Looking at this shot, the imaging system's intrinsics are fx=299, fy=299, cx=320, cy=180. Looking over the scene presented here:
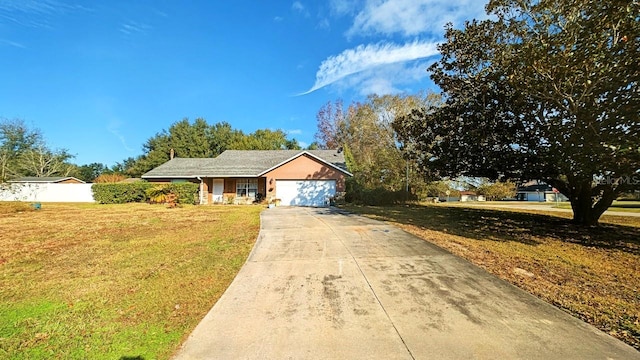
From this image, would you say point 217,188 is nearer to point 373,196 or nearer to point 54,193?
point 373,196

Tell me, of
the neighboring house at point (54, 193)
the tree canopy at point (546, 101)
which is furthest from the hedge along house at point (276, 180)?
the neighboring house at point (54, 193)

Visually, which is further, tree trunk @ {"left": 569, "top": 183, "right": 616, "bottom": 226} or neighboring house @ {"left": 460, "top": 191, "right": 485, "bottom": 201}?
neighboring house @ {"left": 460, "top": 191, "right": 485, "bottom": 201}

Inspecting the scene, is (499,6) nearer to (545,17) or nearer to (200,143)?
(545,17)

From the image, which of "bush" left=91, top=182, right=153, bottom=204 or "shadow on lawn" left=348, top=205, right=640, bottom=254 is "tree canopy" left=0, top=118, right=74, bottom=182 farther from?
"shadow on lawn" left=348, top=205, right=640, bottom=254

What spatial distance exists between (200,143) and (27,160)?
22.9 meters

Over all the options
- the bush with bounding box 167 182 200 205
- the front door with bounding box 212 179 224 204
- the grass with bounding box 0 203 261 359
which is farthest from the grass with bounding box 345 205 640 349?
the front door with bounding box 212 179 224 204

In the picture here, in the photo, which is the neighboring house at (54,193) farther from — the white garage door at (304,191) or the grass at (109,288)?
the grass at (109,288)

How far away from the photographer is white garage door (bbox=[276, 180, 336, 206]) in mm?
22234

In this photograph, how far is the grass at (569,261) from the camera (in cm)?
400

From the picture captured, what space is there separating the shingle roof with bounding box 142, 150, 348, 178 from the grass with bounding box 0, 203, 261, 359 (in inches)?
526

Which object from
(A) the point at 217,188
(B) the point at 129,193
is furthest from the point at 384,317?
(B) the point at 129,193

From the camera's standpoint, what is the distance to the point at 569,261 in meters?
6.55

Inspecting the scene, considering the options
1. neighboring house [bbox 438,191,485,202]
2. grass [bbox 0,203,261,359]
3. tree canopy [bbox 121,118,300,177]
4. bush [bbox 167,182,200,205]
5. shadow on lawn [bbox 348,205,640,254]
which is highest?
tree canopy [bbox 121,118,300,177]

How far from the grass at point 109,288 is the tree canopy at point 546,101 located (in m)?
9.01
